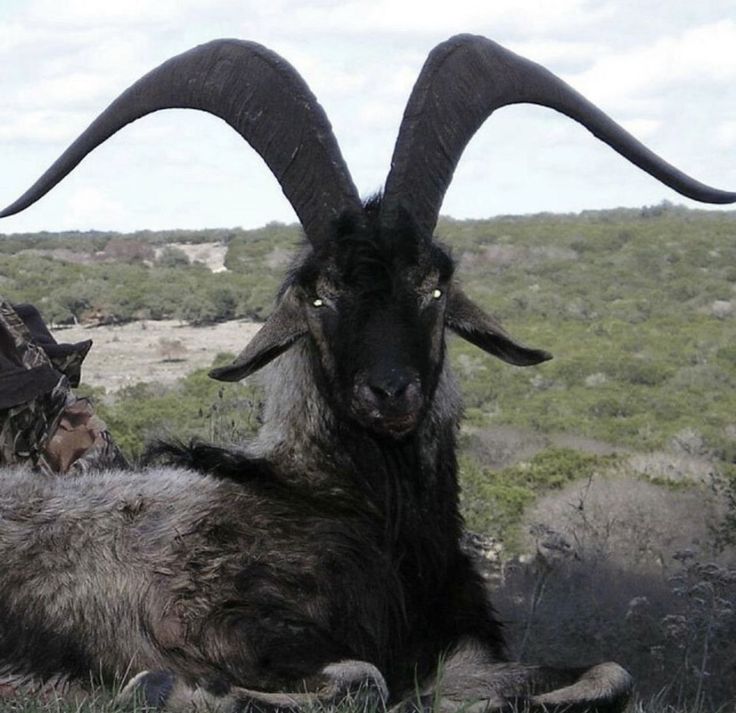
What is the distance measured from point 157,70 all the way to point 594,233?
60204 millimetres

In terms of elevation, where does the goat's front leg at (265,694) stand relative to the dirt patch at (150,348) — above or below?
above

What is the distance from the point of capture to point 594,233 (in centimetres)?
6581

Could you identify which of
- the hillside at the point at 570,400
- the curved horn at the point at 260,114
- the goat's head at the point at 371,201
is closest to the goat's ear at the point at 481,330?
the goat's head at the point at 371,201

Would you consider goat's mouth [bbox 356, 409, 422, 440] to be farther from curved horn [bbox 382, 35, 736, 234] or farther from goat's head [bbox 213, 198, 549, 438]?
curved horn [bbox 382, 35, 736, 234]

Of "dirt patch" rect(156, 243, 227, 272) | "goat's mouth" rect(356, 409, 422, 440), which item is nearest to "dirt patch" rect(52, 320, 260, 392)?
"dirt patch" rect(156, 243, 227, 272)

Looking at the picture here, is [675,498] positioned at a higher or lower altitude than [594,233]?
lower

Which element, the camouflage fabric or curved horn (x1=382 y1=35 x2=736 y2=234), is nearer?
curved horn (x1=382 y1=35 x2=736 y2=234)

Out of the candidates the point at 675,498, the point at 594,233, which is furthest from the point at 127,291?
the point at 594,233

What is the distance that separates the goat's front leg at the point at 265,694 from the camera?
15.7ft

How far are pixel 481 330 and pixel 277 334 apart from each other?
923 millimetres

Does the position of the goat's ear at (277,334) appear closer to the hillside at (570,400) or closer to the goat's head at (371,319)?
the goat's head at (371,319)

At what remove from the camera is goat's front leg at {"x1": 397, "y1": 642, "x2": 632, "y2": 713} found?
5008 mm

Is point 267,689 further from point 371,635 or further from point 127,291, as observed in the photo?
point 127,291

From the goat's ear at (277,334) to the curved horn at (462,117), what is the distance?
574 millimetres
